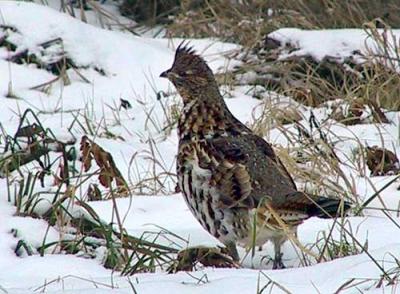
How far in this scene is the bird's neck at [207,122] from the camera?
518 centimetres

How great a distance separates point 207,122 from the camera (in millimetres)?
5215

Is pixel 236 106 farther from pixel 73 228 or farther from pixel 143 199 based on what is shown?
pixel 73 228

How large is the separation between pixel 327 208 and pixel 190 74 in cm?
108

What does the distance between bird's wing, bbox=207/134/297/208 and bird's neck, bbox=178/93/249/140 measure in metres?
0.07

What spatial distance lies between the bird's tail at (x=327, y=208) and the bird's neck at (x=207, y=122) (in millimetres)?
587

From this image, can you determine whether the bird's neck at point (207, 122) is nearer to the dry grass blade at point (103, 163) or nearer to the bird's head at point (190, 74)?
the bird's head at point (190, 74)

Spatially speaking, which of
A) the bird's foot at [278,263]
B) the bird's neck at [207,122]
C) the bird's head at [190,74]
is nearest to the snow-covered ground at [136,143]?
the bird's foot at [278,263]

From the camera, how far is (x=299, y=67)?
8391mm

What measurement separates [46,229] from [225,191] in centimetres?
76

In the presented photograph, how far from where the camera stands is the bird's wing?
4.88 m

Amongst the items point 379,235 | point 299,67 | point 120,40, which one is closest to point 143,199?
point 379,235

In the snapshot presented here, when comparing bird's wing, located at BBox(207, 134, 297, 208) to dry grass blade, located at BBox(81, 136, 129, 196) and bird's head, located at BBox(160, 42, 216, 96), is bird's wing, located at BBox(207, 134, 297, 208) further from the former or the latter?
dry grass blade, located at BBox(81, 136, 129, 196)

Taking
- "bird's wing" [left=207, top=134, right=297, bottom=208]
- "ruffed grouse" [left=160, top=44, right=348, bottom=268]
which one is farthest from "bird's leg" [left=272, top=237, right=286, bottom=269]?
"bird's wing" [left=207, top=134, right=297, bottom=208]

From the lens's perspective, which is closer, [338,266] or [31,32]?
[338,266]
